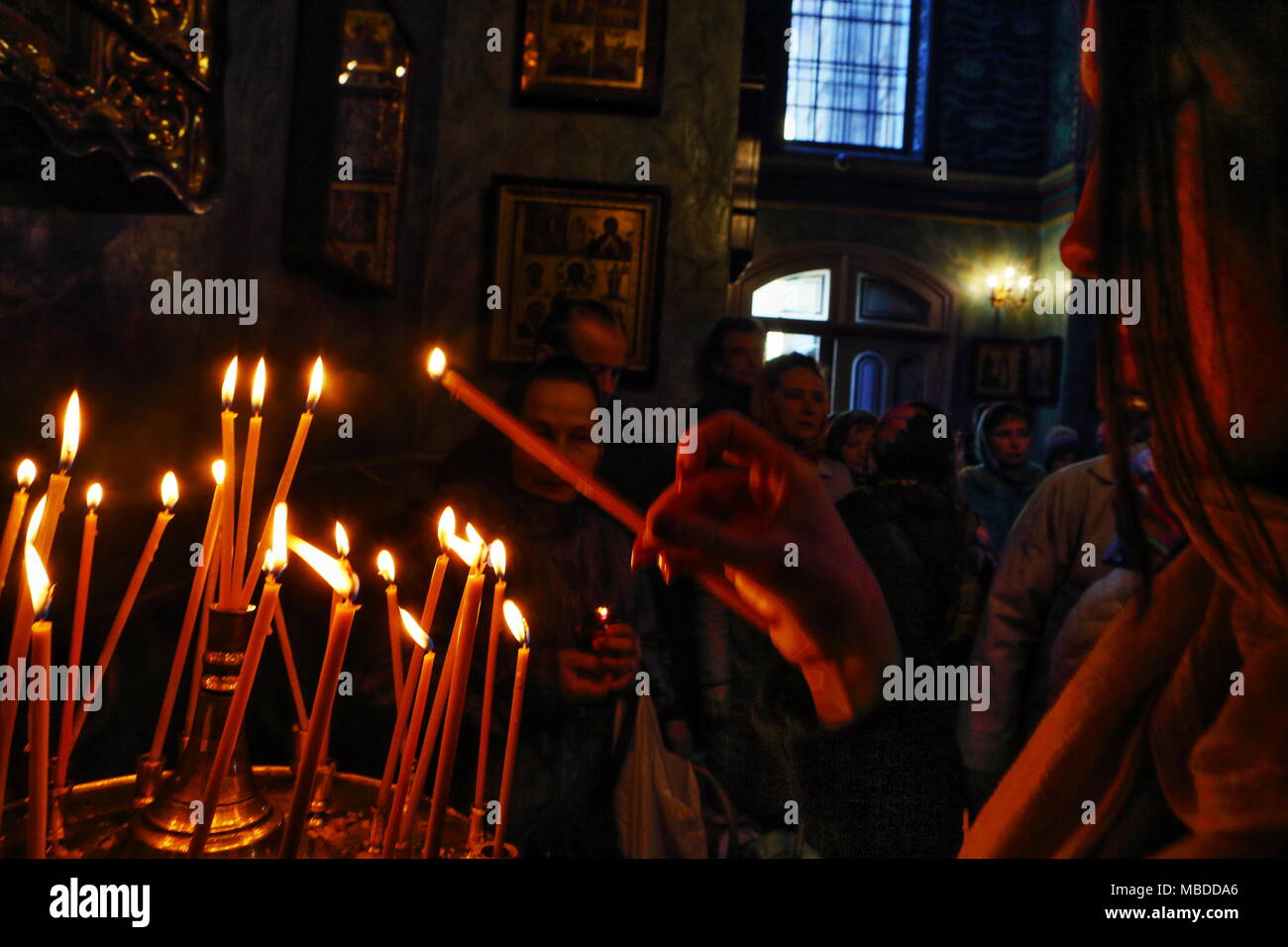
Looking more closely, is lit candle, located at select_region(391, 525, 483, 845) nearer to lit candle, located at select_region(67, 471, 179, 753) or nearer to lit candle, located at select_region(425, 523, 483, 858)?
lit candle, located at select_region(425, 523, 483, 858)

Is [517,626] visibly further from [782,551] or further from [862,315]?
[862,315]

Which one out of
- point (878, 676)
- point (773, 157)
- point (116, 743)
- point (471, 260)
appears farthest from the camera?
point (773, 157)

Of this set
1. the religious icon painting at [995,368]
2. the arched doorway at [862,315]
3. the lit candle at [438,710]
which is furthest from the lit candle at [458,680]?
the arched doorway at [862,315]

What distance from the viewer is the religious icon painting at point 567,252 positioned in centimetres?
241

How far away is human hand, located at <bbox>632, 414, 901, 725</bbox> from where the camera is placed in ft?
2.15

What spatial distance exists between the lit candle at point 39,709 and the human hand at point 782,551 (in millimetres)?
351

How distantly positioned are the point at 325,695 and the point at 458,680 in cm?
8

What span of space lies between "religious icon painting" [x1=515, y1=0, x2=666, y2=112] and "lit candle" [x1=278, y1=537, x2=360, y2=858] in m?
2.24

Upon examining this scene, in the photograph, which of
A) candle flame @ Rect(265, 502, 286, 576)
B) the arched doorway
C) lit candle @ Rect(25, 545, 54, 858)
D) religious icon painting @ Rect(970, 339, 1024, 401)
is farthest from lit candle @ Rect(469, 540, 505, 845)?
the arched doorway

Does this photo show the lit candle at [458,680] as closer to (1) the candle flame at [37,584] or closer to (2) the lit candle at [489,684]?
(2) the lit candle at [489,684]

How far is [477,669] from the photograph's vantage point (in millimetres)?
1364
